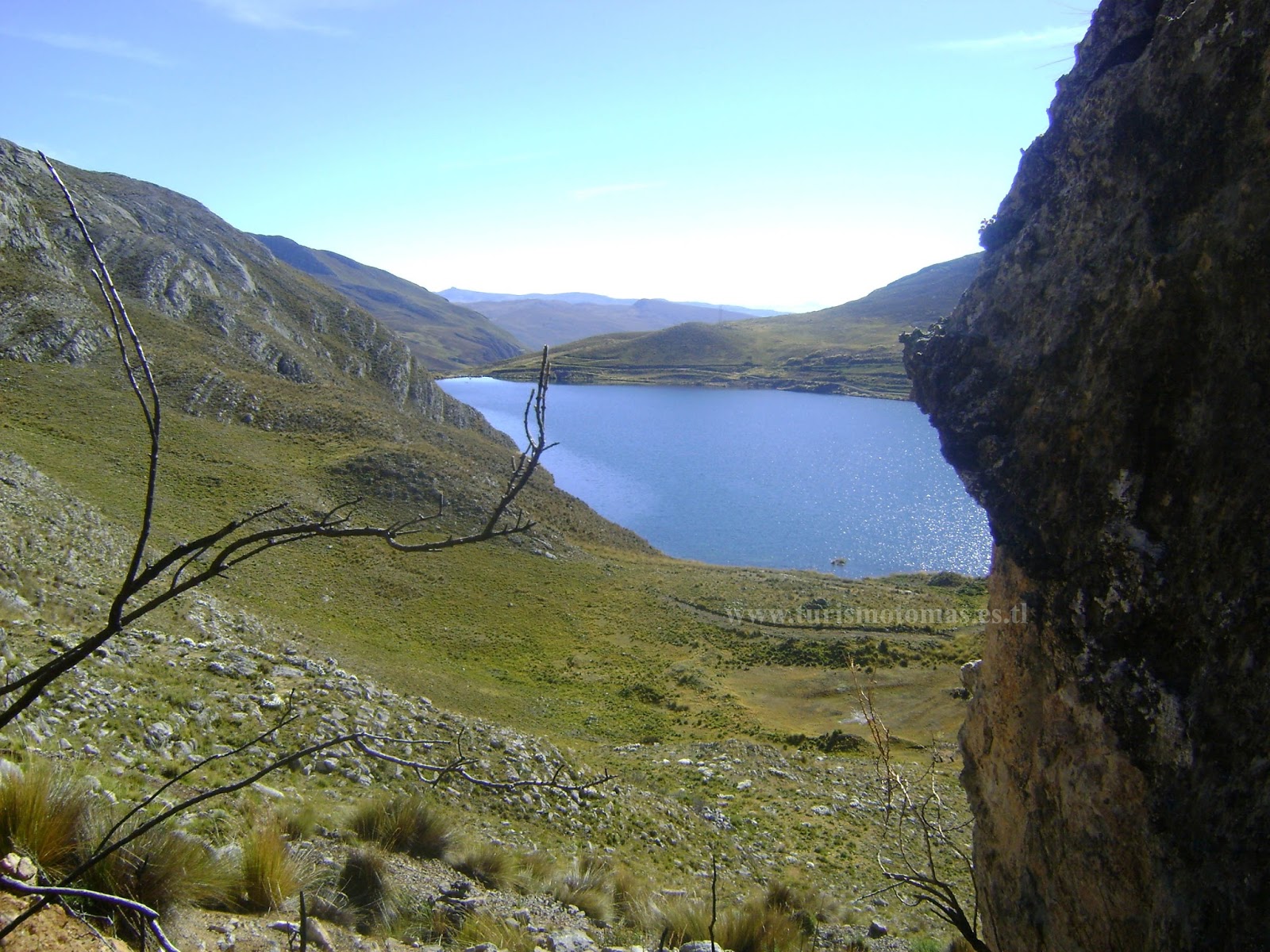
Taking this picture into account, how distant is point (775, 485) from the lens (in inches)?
2660

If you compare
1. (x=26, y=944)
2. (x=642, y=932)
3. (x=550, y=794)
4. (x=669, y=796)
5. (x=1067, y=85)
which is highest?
(x=1067, y=85)

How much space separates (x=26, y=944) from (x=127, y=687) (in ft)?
26.2

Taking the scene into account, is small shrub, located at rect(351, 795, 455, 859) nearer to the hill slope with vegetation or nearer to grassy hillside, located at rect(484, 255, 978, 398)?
the hill slope with vegetation

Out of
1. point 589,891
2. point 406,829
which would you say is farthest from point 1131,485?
point 406,829

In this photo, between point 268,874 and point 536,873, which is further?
point 536,873

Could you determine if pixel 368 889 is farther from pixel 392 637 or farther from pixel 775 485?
pixel 775 485

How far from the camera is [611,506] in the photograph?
60.0m

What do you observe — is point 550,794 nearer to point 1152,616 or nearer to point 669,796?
point 669,796

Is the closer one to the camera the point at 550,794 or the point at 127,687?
the point at 127,687

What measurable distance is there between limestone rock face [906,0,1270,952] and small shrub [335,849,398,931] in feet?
13.4

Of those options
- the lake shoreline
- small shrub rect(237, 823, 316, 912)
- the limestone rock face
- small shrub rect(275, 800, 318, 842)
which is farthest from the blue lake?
small shrub rect(237, 823, 316, 912)

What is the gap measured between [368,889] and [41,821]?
7.78 feet

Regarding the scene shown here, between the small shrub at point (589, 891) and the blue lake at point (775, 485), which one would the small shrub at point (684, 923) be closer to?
the small shrub at point (589, 891)

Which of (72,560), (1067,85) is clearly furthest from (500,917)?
(72,560)
